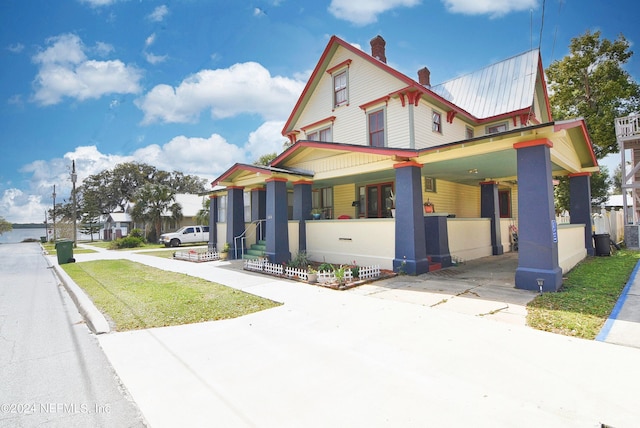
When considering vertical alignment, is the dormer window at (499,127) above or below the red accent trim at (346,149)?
above

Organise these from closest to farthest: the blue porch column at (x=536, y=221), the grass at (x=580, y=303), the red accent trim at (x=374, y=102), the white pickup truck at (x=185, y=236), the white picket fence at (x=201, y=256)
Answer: the grass at (x=580, y=303)
the blue porch column at (x=536, y=221)
the red accent trim at (x=374, y=102)
the white picket fence at (x=201, y=256)
the white pickup truck at (x=185, y=236)

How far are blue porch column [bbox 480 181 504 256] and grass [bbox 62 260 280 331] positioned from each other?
11989mm

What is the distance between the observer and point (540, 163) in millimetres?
7238

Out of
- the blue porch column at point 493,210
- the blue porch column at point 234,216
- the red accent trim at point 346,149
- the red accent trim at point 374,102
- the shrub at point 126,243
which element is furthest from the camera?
the shrub at point 126,243

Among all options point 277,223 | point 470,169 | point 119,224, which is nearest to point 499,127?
point 470,169

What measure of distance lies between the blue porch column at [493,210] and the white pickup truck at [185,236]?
2257 centimetres

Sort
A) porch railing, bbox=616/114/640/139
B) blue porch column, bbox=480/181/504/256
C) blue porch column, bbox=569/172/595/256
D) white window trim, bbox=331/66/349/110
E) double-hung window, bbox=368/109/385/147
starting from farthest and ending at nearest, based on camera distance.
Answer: porch railing, bbox=616/114/640/139
white window trim, bbox=331/66/349/110
blue porch column, bbox=480/181/504/256
double-hung window, bbox=368/109/385/147
blue porch column, bbox=569/172/595/256

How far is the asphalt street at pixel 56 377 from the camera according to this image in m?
2.88

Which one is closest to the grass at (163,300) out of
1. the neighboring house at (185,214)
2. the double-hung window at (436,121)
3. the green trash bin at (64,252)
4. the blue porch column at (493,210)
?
the green trash bin at (64,252)

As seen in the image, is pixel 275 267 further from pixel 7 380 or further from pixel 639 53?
pixel 639 53

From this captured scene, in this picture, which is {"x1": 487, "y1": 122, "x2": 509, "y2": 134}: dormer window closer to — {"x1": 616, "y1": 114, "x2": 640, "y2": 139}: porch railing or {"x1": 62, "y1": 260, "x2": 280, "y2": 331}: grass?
{"x1": 616, "y1": 114, "x2": 640, "y2": 139}: porch railing

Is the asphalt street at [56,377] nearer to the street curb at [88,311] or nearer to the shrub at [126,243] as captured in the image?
the street curb at [88,311]

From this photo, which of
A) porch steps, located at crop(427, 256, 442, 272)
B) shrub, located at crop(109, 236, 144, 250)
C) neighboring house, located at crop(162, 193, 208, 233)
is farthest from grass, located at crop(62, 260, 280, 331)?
neighboring house, located at crop(162, 193, 208, 233)

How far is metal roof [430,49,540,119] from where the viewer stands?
1494cm
